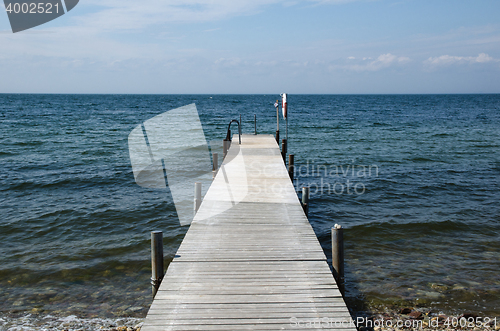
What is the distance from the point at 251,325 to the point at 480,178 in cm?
1615

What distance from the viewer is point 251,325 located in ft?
14.3

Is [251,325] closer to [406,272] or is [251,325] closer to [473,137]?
[406,272]

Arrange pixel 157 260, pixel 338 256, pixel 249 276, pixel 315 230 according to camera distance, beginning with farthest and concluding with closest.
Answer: pixel 315 230 → pixel 338 256 → pixel 157 260 → pixel 249 276

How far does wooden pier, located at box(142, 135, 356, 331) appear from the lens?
4.45 meters

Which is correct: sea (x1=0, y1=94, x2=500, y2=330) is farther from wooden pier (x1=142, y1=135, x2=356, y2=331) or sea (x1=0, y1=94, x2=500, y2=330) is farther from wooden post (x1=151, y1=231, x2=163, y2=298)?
wooden pier (x1=142, y1=135, x2=356, y2=331)

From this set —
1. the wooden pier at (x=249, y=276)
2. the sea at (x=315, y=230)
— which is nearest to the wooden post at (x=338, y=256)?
the wooden pier at (x=249, y=276)

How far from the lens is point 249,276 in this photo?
18.0 feet

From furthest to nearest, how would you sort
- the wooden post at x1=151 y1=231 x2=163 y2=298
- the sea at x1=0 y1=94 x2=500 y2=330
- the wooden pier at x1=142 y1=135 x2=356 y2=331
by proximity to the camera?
the sea at x1=0 y1=94 x2=500 y2=330 → the wooden post at x1=151 y1=231 x2=163 y2=298 → the wooden pier at x1=142 y1=135 x2=356 y2=331

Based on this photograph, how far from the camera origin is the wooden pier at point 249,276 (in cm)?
445

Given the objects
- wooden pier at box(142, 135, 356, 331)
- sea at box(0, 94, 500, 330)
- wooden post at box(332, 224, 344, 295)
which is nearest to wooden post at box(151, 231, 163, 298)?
wooden pier at box(142, 135, 356, 331)

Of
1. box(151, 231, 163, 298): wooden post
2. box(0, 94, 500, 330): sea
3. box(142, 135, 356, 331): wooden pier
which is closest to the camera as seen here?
box(142, 135, 356, 331): wooden pier

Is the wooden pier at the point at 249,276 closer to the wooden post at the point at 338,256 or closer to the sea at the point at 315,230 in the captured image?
the wooden post at the point at 338,256

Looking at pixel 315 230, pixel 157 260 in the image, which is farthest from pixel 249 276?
pixel 315 230

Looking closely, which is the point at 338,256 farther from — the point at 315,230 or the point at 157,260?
the point at 315,230
